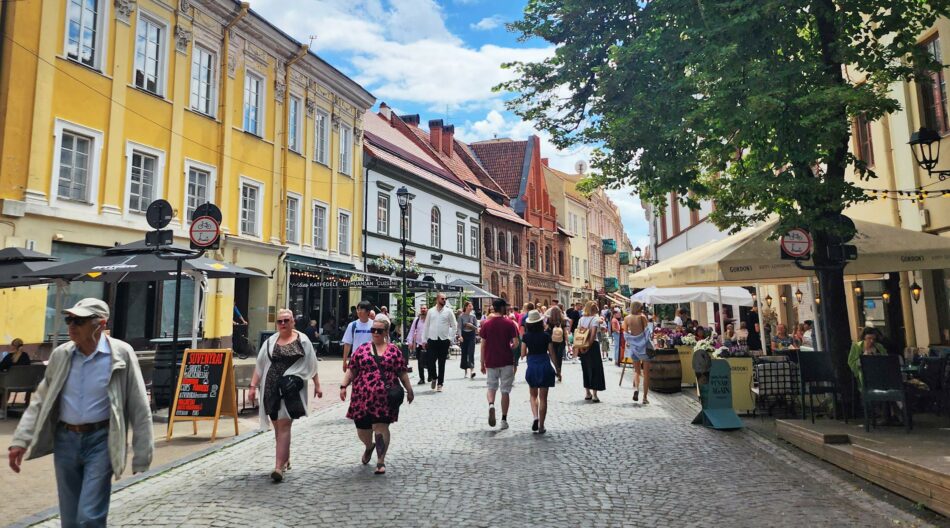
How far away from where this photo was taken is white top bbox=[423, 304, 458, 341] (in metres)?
13.0

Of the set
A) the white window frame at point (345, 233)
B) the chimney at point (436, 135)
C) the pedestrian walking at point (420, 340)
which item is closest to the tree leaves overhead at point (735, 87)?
the pedestrian walking at point (420, 340)

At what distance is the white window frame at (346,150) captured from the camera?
2602 centimetres

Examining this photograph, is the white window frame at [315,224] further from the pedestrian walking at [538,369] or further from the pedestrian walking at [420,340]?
the pedestrian walking at [538,369]

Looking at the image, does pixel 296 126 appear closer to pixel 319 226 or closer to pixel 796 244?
pixel 319 226

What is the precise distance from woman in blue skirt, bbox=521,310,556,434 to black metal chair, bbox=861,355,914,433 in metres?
3.82

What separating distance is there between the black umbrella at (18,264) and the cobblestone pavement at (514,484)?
5128 mm

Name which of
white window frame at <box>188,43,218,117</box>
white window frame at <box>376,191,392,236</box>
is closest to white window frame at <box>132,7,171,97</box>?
white window frame at <box>188,43,218,117</box>

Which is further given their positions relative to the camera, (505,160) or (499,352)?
(505,160)

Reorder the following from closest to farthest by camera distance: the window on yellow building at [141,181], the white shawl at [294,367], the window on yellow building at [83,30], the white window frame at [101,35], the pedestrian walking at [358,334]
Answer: the white shawl at [294,367]
the pedestrian walking at [358,334]
the window on yellow building at [83,30]
the white window frame at [101,35]
the window on yellow building at [141,181]

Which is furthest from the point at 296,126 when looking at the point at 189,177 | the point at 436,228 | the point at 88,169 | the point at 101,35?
the point at 436,228

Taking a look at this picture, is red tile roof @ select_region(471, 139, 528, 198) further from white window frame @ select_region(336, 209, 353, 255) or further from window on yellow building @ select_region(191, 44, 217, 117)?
window on yellow building @ select_region(191, 44, 217, 117)

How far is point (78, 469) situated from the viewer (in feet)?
12.6

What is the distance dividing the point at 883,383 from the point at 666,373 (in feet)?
17.8

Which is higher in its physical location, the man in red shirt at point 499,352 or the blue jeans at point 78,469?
the man in red shirt at point 499,352
